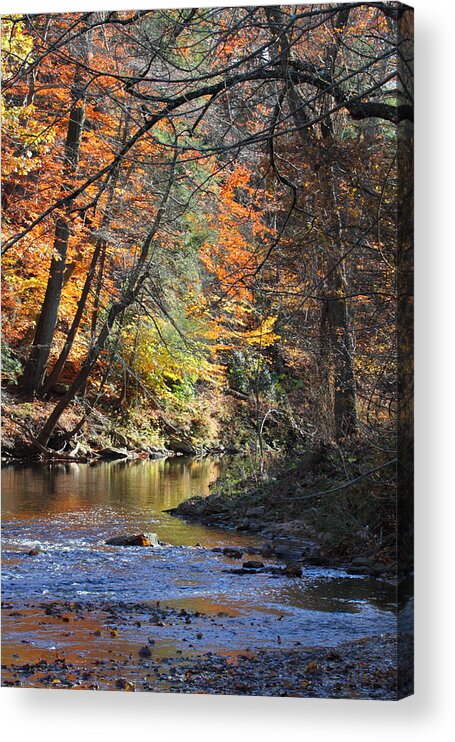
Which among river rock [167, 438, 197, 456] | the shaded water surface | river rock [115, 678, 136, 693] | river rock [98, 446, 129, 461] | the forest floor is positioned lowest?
river rock [115, 678, 136, 693]

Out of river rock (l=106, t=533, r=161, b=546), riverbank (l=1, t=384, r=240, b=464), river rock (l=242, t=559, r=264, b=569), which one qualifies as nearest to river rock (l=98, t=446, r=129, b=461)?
riverbank (l=1, t=384, r=240, b=464)

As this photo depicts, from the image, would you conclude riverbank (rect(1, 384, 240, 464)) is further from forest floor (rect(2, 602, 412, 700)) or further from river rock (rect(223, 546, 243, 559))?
forest floor (rect(2, 602, 412, 700))

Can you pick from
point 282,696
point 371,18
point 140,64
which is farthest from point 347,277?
point 282,696

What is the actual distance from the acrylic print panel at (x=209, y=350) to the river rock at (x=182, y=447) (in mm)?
20

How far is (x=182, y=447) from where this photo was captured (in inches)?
226

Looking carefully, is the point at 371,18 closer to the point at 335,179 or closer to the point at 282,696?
the point at 335,179

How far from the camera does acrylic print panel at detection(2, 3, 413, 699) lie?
16.9 ft

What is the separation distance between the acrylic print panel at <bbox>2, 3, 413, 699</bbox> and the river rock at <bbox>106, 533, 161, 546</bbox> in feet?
0.04

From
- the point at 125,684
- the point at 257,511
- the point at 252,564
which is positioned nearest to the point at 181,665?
the point at 125,684

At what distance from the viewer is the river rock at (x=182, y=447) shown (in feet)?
18.7

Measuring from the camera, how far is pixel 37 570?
564cm

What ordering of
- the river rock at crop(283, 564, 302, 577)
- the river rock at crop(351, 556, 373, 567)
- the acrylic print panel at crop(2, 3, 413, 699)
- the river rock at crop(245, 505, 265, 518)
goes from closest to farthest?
the acrylic print panel at crop(2, 3, 413, 699) < the river rock at crop(351, 556, 373, 567) < the river rock at crop(283, 564, 302, 577) < the river rock at crop(245, 505, 265, 518)

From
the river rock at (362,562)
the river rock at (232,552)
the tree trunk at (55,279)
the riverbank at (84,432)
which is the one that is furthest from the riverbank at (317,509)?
the tree trunk at (55,279)

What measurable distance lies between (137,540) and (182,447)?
52 cm
